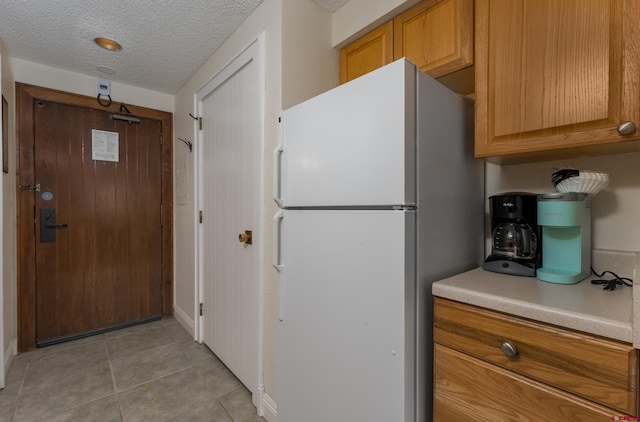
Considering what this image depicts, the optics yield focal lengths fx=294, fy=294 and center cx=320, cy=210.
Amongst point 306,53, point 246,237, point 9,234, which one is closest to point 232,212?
point 246,237

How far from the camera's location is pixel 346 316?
42.4 inches

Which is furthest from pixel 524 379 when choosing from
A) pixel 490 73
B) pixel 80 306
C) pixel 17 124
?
pixel 17 124

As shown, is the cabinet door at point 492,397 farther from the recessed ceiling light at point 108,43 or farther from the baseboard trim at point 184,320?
the recessed ceiling light at point 108,43

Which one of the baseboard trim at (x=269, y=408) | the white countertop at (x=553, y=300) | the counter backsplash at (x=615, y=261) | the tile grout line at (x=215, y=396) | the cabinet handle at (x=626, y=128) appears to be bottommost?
the tile grout line at (x=215, y=396)

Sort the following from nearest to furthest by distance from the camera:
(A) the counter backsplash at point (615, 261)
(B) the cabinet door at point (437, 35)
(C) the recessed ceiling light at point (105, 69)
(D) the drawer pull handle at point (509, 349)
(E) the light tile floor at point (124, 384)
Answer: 1. (D) the drawer pull handle at point (509, 349)
2. (A) the counter backsplash at point (615, 261)
3. (B) the cabinet door at point (437, 35)
4. (E) the light tile floor at point (124, 384)
5. (C) the recessed ceiling light at point (105, 69)

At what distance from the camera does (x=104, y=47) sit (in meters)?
2.17

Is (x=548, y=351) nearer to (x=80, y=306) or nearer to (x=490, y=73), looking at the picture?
(x=490, y=73)

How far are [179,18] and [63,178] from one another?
5.85 feet

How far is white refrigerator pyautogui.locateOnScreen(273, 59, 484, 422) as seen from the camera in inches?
36.9

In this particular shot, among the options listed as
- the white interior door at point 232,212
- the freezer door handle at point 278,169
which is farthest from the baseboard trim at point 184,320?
the freezer door handle at point 278,169

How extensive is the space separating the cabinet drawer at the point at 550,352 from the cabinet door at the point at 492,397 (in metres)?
0.02

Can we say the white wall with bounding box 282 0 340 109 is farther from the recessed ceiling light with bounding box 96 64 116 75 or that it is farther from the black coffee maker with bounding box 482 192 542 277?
the recessed ceiling light with bounding box 96 64 116 75

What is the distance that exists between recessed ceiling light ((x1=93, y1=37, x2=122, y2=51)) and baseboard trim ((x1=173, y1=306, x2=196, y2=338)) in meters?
2.31

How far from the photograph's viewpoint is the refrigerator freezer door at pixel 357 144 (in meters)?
0.93
